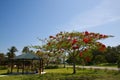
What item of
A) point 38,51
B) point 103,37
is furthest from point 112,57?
point 103,37

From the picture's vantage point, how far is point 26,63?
110ft

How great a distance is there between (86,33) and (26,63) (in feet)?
36.1

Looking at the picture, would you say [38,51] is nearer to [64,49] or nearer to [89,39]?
[64,49]

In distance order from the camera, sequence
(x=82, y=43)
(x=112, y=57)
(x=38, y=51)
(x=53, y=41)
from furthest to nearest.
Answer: (x=112, y=57)
(x=38, y=51)
(x=53, y=41)
(x=82, y=43)

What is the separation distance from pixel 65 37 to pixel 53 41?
113 inches

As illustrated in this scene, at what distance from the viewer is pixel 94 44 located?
32.8m

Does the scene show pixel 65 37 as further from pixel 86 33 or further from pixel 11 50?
pixel 11 50

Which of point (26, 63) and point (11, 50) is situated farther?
point (11, 50)

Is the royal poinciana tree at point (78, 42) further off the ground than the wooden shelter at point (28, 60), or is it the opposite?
the royal poinciana tree at point (78, 42)

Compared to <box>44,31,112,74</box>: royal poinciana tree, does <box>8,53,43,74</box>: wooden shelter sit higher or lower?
lower

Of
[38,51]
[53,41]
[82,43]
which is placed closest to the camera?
[82,43]

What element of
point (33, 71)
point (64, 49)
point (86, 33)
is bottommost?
point (33, 71)

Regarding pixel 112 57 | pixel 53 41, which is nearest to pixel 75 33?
pixel 53 41

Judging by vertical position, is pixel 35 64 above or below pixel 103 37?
below
